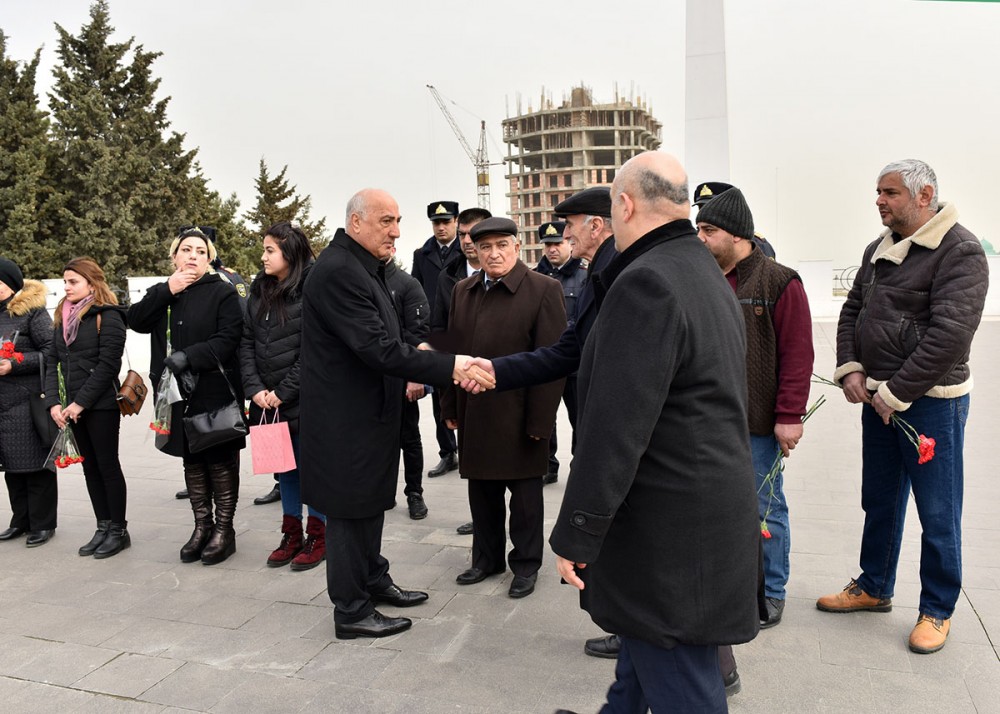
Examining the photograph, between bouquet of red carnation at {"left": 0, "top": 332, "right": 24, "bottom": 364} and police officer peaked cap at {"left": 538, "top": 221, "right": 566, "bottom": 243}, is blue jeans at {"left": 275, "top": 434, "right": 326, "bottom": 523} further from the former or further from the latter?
police officer peaked cap at {"left": 538, "top": 221, "right": 566, "bottom": 243}

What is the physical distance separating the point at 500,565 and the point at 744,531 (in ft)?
8.17

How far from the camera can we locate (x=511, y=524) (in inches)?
173

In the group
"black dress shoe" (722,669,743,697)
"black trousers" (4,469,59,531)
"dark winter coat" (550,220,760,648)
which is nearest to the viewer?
"dark winter coat" (550,220,760,648)

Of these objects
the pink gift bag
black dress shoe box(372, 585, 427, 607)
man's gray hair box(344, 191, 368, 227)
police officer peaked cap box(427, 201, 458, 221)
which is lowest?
black dress shoe box(372, 585, 427, 607)

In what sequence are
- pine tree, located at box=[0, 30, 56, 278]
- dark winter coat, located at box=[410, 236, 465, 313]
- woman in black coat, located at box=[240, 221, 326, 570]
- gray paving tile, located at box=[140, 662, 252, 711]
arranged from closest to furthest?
gray paving tile, located at box=[140, 662, 252, 711]
woman in black coat, located at box=[240, 221, 326, 570]
dark winter coat, located at box=[410, 236, 465, 313]
pine tree, located at box=[0, 30, 56, 278]

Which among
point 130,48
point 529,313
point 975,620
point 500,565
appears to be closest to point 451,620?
point 500,565

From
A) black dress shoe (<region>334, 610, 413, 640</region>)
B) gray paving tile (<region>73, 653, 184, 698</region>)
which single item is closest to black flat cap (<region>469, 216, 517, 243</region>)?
black dress shoe (<region>334, 610, 413, 640</region>)

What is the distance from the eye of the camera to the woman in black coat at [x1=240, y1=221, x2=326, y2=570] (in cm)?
477

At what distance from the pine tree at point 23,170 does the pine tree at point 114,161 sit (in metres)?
0.87

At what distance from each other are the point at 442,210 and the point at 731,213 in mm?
4019

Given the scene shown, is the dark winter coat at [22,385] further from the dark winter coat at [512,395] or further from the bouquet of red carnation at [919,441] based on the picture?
the bouquet of red carnation at [919,441]

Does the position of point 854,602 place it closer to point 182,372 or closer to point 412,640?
point 412,640

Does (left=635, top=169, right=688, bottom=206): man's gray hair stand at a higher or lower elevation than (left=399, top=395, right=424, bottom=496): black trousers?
higher

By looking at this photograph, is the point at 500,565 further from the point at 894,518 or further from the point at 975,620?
the point at 975,620
